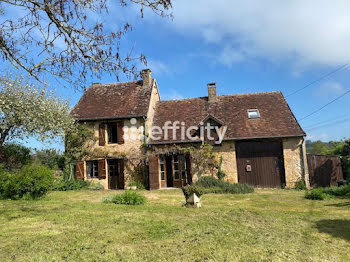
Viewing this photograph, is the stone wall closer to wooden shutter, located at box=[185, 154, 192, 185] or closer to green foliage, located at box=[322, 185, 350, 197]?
wooden shutter, located at box=[185, 154, 192, 185]

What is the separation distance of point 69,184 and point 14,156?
10.4ft

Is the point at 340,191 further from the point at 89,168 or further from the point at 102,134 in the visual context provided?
the point at 89,168

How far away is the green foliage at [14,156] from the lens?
1316cm

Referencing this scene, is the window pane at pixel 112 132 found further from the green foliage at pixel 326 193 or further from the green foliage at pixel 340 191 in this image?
the green foliage at pixel 340 191

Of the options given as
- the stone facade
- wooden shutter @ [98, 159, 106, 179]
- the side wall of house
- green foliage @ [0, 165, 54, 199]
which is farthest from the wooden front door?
the side wall of house

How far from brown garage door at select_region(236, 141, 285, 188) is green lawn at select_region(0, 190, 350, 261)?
6.47 meters

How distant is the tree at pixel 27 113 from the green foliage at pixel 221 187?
8.34m

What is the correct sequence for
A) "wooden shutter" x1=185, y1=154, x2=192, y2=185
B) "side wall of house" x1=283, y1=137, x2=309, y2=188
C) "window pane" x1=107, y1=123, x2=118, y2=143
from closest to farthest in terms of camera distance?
"side wall of house" x1=283, y1=137, x2=309, y2=188 → "wooden shutter" x1=185, y1=154, x2=192, y2=185 → "window pane" x1=107, y1=123, x2=118, y2=143

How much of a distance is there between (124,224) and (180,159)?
31.3 feet

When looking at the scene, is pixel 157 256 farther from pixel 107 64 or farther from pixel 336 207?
pixel 336 207

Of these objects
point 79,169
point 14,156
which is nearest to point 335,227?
point 79,169

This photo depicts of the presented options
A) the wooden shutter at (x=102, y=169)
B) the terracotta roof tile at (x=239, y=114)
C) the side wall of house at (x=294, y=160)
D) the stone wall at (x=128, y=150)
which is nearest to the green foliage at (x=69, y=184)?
the stone wall at (x=128, y=150)

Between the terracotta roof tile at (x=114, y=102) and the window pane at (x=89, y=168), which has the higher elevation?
the terracotta roof tile at (x=114, y=102)

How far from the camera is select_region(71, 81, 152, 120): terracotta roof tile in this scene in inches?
635
